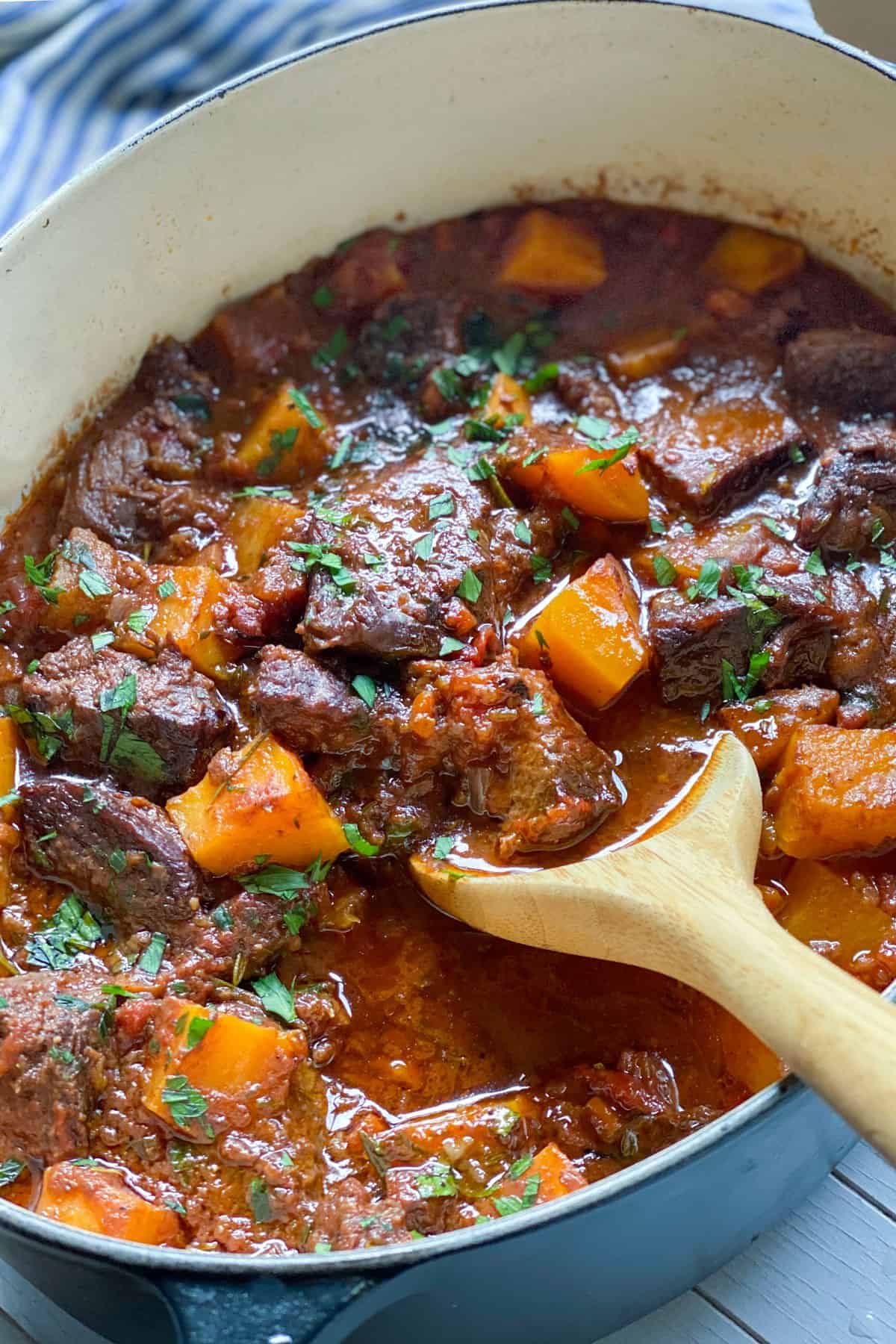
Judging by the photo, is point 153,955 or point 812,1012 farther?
point 153,955

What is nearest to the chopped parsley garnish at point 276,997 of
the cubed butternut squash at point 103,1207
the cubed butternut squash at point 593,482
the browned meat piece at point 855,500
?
the cubed butternut squash at point 103,1207

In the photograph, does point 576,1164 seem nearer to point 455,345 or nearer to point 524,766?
point 524,766

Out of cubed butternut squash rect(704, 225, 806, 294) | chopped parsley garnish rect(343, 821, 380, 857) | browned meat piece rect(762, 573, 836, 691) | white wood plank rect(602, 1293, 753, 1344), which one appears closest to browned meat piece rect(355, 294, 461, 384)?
cubed butternut squash rect(704, 225, 806, 294)

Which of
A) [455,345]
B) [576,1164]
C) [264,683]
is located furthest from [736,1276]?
[455,345]

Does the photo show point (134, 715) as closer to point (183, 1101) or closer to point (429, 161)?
point (183, 1101)

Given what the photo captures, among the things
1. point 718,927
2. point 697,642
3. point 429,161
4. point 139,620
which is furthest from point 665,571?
point 429,161

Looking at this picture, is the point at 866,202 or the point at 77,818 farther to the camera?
the point at 866,202
